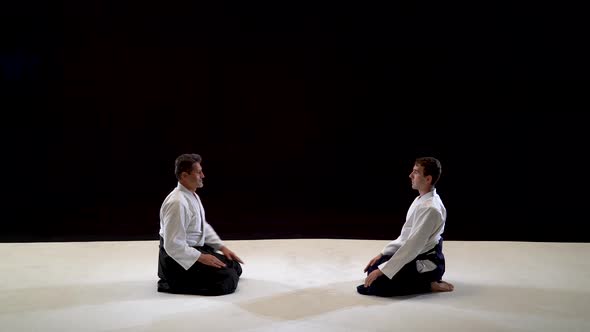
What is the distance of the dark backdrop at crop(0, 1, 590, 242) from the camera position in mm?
4910

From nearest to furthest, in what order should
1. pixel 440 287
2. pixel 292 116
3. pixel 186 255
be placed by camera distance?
pixel 186 255
pixel 440 287
pixel 292 116

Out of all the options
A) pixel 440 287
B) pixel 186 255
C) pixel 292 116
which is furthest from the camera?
pixel 292 116

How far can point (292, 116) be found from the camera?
5219 mm

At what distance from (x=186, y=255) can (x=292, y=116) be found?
2522 millimetres

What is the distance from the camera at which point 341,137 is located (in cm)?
527

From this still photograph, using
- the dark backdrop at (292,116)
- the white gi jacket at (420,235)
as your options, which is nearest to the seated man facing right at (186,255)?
the white gi jacket at (420,235)

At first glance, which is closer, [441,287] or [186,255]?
[186,255]

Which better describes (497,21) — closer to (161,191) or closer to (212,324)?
Answer: (161,191)

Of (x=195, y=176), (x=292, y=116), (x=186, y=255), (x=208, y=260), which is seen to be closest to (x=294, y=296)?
(x=208, y=260)

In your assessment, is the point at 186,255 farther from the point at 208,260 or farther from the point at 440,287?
the point at 440,287

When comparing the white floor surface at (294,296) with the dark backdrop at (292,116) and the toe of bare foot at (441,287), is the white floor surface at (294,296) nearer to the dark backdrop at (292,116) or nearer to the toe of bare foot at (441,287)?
the toe of bare foot at (441,287)

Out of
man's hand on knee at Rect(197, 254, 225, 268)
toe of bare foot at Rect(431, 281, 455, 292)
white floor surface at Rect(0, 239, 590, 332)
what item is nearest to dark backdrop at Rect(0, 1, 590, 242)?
white floor surface at Rect(0, 239, 590, 332)

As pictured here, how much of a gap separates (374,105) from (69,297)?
3232 mm

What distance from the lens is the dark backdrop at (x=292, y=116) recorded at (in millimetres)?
4910
